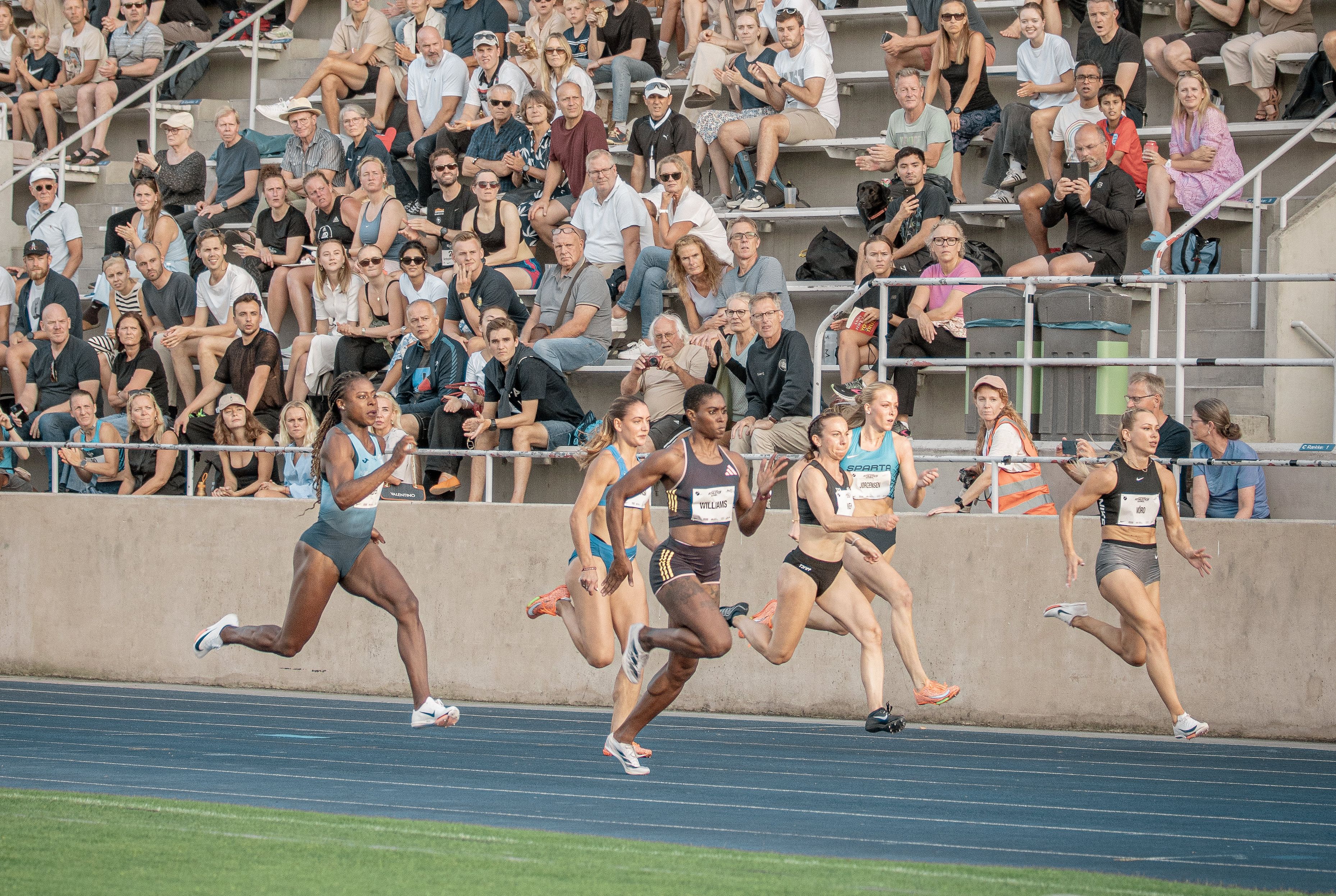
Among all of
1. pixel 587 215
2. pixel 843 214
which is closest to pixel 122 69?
pixel 587 215

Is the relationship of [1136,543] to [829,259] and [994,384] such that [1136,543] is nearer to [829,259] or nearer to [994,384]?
[994,384]

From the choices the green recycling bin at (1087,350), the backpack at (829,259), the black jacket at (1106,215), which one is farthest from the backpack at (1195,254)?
the backpack at (829,259)

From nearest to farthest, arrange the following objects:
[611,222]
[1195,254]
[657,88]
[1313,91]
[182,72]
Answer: [1195,254] < [1313,91] < [611,222] < [657,88] < [182,72]

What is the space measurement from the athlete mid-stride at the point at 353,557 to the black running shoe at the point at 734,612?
6.65 ft

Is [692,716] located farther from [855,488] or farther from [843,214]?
[843,214]

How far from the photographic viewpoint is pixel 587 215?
16.1 m

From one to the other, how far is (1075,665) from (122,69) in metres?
14.4

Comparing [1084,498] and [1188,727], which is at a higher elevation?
[1084,498]

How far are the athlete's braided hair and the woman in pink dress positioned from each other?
22.3ft

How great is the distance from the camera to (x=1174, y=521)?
36.0 feet

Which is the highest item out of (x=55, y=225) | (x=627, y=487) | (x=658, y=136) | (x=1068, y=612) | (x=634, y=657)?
(x=658, y=136)

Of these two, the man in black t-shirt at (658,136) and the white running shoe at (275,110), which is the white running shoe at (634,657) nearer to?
the man in black t-shirt at (658,136)

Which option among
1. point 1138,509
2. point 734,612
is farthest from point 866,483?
point 1138,509

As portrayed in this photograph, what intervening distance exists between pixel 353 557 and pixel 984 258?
20.9 feet
